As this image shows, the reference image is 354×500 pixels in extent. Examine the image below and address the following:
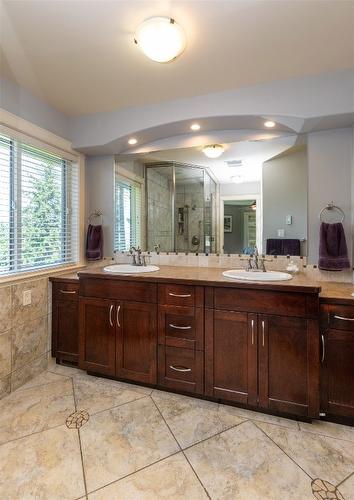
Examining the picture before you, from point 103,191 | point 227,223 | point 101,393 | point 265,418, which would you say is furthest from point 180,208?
point 265,418

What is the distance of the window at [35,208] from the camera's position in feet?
7.00

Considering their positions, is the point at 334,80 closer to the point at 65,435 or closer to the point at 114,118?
the point at 114,118

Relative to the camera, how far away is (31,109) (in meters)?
2.28

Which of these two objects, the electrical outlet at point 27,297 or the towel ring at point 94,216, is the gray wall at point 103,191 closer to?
the towel ring at point 94,216

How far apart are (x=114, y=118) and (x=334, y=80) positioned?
6.05 ft

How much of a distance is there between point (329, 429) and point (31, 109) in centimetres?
327

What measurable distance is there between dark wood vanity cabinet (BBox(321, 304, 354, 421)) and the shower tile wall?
154 centimetres

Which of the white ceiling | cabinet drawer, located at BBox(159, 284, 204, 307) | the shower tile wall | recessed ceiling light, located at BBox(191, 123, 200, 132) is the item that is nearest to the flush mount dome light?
the white ceiling

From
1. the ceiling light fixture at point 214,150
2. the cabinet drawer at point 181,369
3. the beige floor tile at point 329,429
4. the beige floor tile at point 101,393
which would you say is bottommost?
the beige floor tile at point 329,429

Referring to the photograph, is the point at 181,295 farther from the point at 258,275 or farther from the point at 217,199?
the point at 217,199

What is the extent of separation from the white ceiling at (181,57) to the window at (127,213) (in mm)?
872

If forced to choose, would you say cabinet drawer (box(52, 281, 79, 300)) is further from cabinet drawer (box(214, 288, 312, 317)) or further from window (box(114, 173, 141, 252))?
cabinet drawer (box(214, 288, 312, 317))

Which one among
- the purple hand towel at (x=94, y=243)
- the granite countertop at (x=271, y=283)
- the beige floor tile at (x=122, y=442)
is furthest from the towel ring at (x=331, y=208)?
the purple hand towel at (x=94, y=243)

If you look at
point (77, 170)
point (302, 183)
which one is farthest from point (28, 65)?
point (302, 183)
